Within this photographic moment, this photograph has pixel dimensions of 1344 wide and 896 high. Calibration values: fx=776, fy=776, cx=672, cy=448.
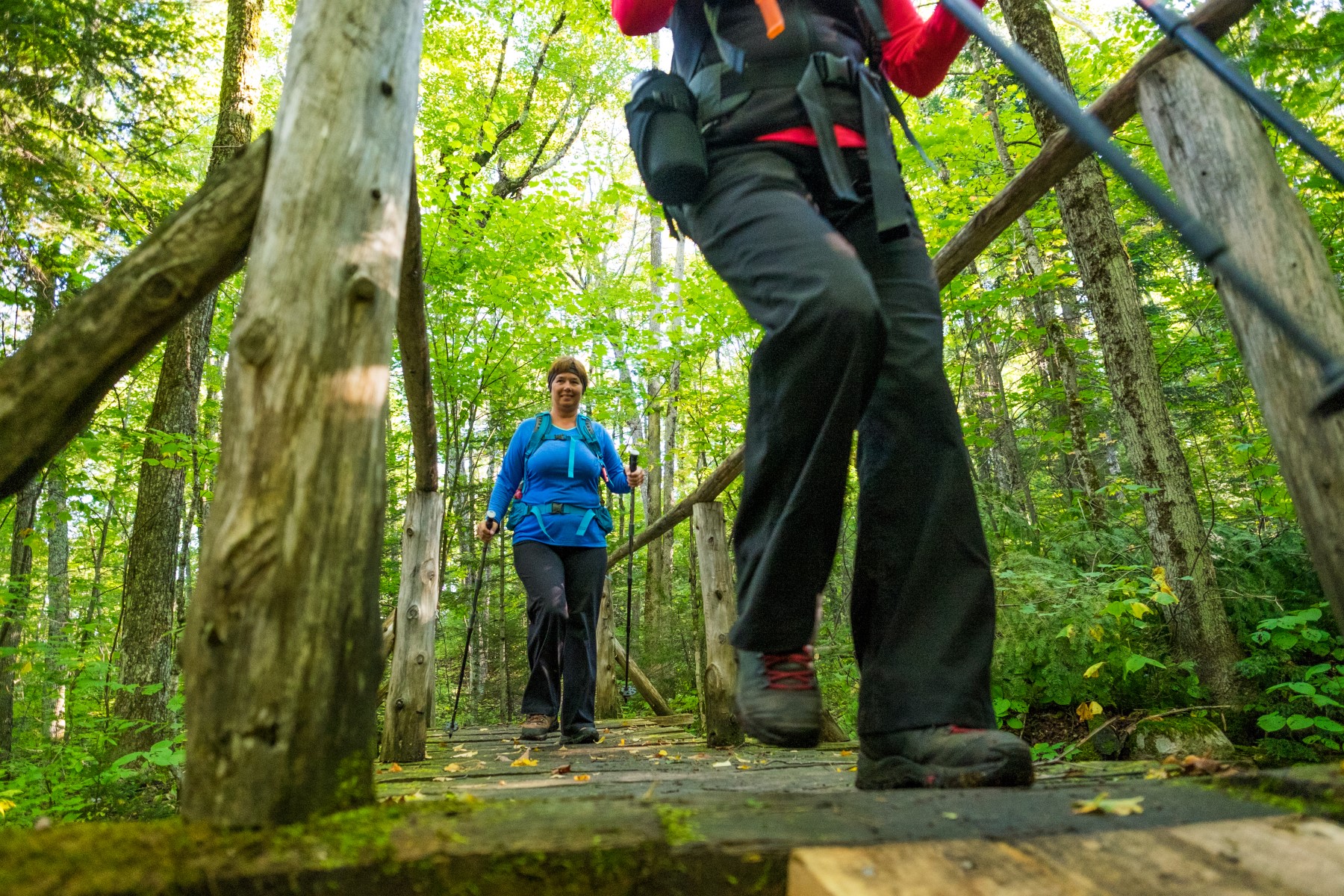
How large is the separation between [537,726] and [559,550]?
3.24 feet

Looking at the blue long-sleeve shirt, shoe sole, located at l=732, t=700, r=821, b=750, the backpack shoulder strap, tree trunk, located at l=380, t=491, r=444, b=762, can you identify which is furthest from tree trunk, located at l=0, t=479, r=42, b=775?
shoe sole, located at l=732, t=700, r=821, b=750

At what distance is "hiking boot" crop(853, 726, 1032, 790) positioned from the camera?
1.33 m

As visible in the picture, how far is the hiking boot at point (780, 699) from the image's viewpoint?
1.47m

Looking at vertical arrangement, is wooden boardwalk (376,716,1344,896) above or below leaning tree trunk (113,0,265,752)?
below

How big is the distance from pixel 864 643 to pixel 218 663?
1191mm

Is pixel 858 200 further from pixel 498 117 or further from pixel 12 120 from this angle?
pixel 498 117

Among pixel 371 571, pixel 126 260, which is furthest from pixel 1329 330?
pixel 126 260

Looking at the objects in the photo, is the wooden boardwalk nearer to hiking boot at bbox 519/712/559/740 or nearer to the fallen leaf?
the fallen leaf

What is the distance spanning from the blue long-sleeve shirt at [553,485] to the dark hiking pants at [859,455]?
2.70m

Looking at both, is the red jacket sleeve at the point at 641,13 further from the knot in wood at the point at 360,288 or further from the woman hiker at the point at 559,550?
the woman hiker at the point at 559,550

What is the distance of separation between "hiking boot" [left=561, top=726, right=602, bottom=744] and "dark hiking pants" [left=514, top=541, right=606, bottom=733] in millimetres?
20

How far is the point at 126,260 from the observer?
4.26 feet

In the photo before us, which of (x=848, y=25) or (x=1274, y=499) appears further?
(x=1274, y=499)

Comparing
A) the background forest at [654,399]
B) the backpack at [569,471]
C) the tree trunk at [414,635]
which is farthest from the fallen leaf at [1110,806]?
the backpack at [569,471]
